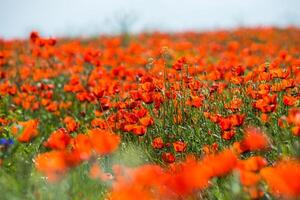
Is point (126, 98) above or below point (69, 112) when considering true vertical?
above

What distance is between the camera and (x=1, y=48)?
1055 cm

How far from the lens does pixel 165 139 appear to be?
380cm

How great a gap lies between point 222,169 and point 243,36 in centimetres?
1085

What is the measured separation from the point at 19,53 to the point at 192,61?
6.69 meters

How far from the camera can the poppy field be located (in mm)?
2188

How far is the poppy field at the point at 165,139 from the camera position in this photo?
219 centimetres

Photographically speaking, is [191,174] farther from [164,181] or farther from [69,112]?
[69,112]

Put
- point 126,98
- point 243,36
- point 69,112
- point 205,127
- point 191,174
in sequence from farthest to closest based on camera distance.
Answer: point 243,36, point 69,112, point 126,98, point 205,127, point 191,174

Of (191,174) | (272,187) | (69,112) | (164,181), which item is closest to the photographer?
(191,174)

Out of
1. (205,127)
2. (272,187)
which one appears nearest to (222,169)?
(272,187)

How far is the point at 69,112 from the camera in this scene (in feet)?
19.3

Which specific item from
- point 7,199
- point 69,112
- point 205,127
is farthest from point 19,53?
point 7,199

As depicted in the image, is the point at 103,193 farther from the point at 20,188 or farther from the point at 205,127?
the point at 205,127

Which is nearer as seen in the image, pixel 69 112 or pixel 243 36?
pixel 69 112
